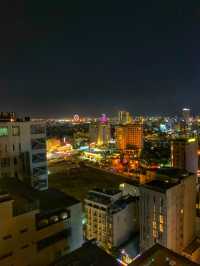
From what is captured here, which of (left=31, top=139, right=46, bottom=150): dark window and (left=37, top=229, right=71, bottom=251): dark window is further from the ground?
(left=31, top=139, right=46, bottom=150): dark window

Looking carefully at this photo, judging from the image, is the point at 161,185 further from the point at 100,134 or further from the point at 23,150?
the point at 100,134

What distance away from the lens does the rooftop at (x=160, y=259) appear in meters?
8.47

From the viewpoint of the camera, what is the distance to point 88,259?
9117 mm

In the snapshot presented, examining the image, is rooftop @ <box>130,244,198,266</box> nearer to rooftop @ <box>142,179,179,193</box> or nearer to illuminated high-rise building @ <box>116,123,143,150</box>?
rooftop @ <box>142,179,179,193</box>

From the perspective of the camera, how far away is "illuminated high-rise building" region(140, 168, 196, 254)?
16.2 metres

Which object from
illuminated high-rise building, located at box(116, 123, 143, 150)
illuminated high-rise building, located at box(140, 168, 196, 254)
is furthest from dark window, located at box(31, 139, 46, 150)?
illuminated high-rise building, located at box(116, 123, 143, 150)

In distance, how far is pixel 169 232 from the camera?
16.4 metres

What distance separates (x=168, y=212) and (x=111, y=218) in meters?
4.58

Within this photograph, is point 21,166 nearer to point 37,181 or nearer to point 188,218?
point 37,181

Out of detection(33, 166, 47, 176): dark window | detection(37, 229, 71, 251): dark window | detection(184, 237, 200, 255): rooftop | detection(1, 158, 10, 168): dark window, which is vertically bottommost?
detection(184, 237, 200, 255): rooftop

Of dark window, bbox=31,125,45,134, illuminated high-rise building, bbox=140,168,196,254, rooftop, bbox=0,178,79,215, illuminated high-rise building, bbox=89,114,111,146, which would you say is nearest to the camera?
rooftop, bbox=0,178,79,215

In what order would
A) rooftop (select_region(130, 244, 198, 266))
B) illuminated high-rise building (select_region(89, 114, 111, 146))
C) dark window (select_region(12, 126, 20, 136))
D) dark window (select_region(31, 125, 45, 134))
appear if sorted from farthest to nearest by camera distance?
illuminated high-rise building (select_region(89, 114, 111, 146)), dark window (select_region(31, 125, 45, 134)), dark window (select_region(12, 126, 20, 136)), rooftop (select_region(130, 244, 198, 266))

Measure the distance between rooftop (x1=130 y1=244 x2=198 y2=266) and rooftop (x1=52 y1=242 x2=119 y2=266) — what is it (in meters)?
1.02

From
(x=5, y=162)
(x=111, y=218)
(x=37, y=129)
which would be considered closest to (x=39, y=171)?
(x=5, y=162)
